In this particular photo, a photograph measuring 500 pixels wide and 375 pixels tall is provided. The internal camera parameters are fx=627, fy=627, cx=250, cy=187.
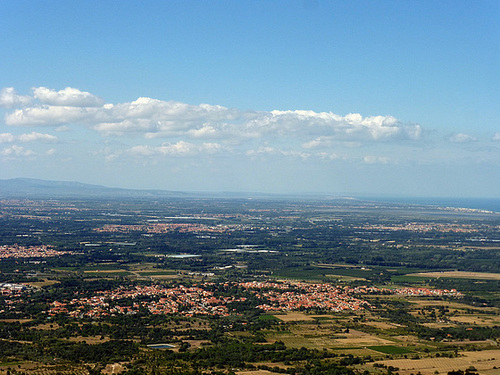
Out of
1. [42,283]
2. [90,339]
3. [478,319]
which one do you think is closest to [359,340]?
[478,319]

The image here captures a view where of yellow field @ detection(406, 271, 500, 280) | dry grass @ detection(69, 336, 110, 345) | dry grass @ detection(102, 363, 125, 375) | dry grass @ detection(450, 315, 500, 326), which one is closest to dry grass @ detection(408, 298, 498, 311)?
dry grass @ detection(450, 315, 500, 326)

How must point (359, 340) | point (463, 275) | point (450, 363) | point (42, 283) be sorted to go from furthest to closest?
point (463, 275) → point (42, 283) → point (359, 340) → point (450, 363)

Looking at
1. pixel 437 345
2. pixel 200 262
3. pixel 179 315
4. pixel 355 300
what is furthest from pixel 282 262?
pixel 437 345

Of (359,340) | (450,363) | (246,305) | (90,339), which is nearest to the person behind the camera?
(450,363)

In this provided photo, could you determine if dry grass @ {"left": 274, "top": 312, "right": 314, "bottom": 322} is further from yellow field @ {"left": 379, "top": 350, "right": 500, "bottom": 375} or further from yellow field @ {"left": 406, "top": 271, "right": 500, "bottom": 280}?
yellow field @ {"left": 406, "top": 271, "right": 500, "bottom": 280}

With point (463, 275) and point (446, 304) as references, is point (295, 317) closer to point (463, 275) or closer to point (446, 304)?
point (446, 304)

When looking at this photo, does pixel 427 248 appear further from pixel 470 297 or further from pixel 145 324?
pixel 145 324

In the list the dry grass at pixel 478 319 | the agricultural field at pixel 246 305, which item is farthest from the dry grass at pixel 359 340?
the dry grass at pixel 478 319

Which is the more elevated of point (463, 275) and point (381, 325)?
point (463, 275)

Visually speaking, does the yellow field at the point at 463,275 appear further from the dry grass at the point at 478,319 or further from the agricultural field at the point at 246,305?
the dry grass at the point at 478,319
